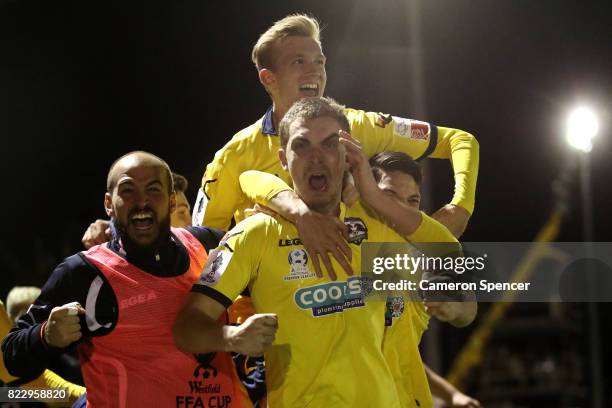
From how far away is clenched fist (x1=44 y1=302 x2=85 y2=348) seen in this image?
2639 mm

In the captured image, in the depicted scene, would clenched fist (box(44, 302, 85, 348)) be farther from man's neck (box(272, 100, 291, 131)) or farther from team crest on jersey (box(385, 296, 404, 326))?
man's neck (box(272, 100, 291, 131))

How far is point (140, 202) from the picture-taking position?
9.45 feet

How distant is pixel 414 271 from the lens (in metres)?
3.09

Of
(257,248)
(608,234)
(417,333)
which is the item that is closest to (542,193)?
(608,234)

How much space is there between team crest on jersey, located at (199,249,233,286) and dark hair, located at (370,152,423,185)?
103 cm

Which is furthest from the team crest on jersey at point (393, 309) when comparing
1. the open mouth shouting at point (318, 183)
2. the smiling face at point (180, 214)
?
the smiling face at point (180, 214)

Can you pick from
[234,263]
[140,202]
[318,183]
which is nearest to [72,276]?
[140,202]

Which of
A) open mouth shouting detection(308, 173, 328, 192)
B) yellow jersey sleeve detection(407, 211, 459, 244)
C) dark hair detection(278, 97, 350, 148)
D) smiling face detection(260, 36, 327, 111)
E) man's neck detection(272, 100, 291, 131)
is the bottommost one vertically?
yellow jersey sleeve detection(407, 211, 459, 244)

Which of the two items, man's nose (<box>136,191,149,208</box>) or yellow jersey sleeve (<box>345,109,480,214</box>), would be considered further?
yellow jersey sleeve (<box>345,109,480,214</box>)

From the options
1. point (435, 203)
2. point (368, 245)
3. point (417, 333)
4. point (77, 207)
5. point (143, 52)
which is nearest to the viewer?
point (368, 245)

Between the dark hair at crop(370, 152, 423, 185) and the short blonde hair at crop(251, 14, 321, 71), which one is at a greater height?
the short blonde hair at crop(251, 14, 321, 71)

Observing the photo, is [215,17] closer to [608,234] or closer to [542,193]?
[608,234]

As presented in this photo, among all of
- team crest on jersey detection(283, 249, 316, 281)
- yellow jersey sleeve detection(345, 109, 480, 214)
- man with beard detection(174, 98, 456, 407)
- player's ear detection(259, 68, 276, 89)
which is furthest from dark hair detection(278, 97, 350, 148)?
player's ear detection(259, 68, 276, 89)

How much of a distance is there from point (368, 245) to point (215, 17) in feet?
15.3
